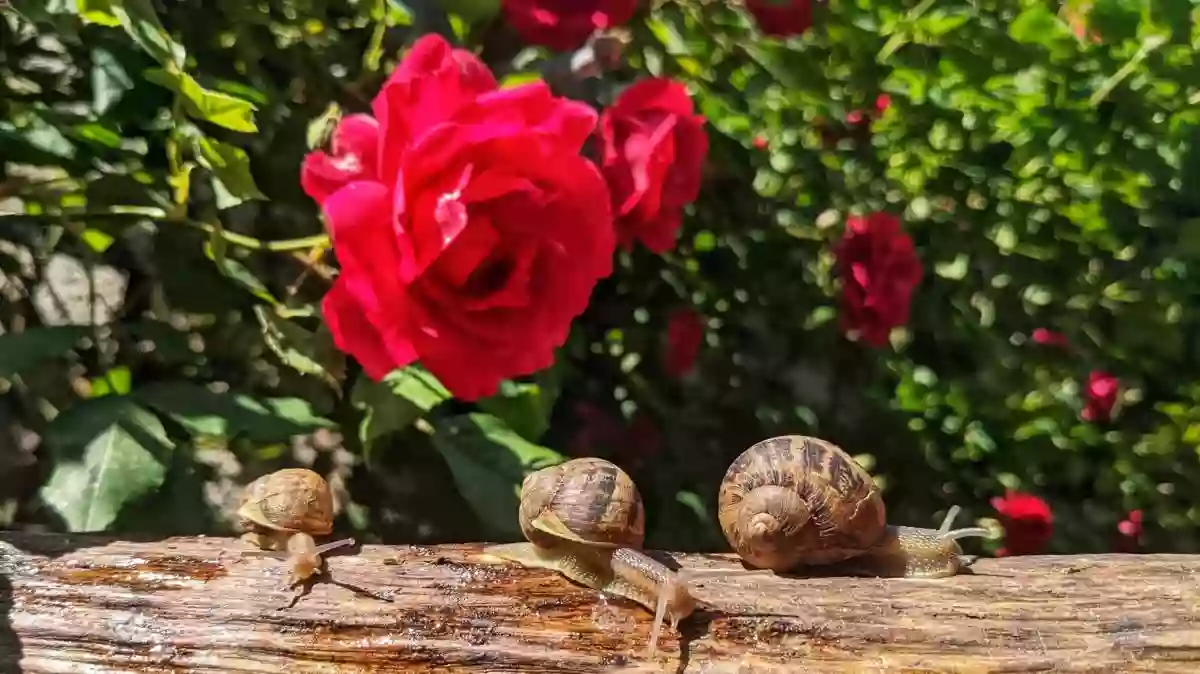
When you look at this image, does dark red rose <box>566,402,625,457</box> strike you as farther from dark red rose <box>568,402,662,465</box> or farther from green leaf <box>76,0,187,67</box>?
green leaf <box>76,0,187,67</box>

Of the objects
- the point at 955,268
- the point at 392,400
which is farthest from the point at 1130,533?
the point at 392,400

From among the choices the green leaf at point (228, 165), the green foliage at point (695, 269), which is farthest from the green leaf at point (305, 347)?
the green leaf at point (228, 165)

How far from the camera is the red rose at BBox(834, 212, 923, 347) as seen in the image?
2.68 feet

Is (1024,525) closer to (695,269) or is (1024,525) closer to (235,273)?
(695,269)

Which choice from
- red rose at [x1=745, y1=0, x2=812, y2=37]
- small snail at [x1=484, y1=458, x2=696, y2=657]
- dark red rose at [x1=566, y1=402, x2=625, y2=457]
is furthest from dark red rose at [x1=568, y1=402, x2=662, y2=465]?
red rose at [x1=745, y1=0, x2=812, y2=37]

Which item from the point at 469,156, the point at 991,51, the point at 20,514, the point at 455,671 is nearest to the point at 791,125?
the point at 991,51

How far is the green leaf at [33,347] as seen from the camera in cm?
60

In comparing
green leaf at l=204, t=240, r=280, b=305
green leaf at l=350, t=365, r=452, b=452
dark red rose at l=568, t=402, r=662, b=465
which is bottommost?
dark red rose at l=568, t=402, r=662, b=465

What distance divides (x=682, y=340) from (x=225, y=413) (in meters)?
0.42

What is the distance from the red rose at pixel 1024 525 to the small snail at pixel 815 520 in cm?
35

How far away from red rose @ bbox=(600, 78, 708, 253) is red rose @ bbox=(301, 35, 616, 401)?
7 centimetres

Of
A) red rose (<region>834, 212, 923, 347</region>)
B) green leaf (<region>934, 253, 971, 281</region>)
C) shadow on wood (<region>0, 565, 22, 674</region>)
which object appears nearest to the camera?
shadow on wood (<region>0, 565, 22, 674</region>)

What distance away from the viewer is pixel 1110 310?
3.11 ft

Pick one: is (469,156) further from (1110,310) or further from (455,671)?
(1110,310)
